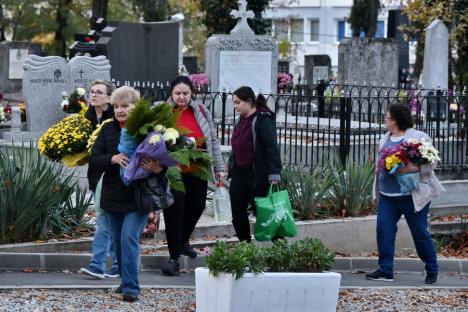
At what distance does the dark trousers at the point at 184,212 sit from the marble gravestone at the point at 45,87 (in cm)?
838

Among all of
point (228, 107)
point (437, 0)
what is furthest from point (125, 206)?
point (437, 0)

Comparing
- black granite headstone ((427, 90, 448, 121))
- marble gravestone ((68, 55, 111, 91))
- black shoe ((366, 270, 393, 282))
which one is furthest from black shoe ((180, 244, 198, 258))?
marble gravestone ((68, 55, 111, 91))

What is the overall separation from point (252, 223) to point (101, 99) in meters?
2.46

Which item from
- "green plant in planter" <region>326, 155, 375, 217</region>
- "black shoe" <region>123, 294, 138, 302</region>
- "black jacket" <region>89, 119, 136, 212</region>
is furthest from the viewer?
"green plant in planter" <region>326, 155, 375, 217</region>

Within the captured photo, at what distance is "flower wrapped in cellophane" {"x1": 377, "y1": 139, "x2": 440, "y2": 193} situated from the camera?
464 inches

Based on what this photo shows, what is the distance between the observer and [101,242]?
36.7ft

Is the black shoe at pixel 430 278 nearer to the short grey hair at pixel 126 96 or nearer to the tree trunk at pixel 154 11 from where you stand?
the short grey hair at pixel 126 96

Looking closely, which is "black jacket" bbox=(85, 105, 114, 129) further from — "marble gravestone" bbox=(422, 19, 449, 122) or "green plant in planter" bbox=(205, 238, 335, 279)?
"marble gravestone" bbox=(422, 19, 449, 122)

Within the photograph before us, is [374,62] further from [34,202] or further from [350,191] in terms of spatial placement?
[34,202]

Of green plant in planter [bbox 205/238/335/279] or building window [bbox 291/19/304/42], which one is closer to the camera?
green plant in planter [bbox 205/238/335/279]

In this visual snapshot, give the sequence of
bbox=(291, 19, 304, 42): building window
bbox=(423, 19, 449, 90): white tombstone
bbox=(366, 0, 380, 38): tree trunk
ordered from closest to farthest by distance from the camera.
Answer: bbox=(423, 19, 449, 90): white tombstone → bbox=(366, 0, 380, 38): tree trunk → bbox=(291, 19, 304, 42): building window

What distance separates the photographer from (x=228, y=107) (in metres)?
25.6

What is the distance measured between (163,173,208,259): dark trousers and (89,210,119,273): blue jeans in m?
0.60

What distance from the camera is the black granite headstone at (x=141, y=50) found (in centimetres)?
2706
